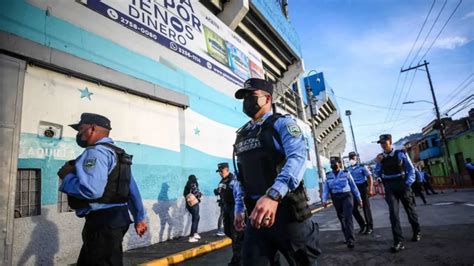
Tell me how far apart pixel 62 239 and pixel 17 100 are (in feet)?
8.12

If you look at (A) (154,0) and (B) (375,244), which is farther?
(A) (154,0)

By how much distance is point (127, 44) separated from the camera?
7.30 m

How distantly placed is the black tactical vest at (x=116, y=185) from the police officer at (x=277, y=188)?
1.15m

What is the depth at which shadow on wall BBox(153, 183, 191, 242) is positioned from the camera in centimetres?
735

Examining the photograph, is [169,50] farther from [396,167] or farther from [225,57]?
[396,167]

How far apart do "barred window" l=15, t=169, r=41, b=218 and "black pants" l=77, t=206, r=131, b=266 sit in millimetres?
3138

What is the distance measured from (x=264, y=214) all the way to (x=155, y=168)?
6.24 m

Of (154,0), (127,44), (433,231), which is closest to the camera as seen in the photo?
(433,231)

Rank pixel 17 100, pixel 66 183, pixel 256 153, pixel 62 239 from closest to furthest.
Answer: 1. pixel 256 153
2. pixel 66 183
3. pixel 17 100
4. pixel 62 239

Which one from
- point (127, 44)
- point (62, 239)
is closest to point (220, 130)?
point (127, 44)

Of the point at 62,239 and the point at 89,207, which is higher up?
the point at 89,207

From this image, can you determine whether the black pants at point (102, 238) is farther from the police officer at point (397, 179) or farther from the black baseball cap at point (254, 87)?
the police officer at point (397, 179)

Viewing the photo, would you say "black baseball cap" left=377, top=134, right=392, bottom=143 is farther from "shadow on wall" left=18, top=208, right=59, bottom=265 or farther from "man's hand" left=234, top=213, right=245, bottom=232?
"shadow on wall" left=18, top=208, right=59, bottom=265

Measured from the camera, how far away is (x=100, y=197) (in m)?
2.45
